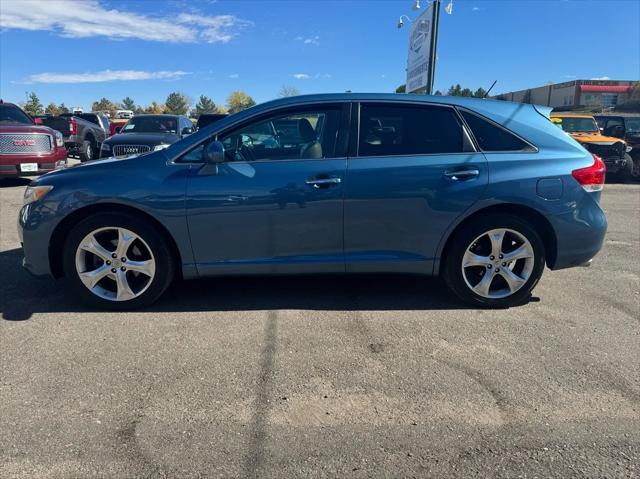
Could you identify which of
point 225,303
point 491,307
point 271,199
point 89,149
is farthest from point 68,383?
point 89,149

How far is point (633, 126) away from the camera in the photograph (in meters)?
15.3

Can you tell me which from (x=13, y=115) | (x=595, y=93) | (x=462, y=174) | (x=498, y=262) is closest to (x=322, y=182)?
(x=462, y=174)

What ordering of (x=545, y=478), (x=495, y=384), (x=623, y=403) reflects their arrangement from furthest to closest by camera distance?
(x=495, y=384) < (x=623, y=403) < (x=545, y=478)

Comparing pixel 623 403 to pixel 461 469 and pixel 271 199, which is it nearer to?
pixel 461 469

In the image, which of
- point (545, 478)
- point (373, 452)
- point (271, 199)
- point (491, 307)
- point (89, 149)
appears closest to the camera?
point (545, 478)

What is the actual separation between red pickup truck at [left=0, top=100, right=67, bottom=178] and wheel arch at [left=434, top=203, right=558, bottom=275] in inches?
390

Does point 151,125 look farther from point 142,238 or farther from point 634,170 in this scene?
point 634,170

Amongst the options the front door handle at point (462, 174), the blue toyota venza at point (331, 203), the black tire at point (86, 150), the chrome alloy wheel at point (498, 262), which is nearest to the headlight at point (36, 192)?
the blue toyota venza at point (331, 203)

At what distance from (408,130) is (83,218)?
8.79ft

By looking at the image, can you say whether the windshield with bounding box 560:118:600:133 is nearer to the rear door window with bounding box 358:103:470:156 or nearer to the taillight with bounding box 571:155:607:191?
the taillight with bounding box 571:155:607:191

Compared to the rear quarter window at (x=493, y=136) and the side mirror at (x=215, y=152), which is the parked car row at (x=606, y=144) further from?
the side mirror at (x=215, y=152)

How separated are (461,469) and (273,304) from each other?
222cm

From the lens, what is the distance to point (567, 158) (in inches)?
158

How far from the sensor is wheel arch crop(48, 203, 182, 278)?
3850mm
